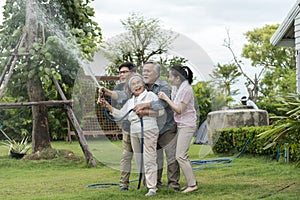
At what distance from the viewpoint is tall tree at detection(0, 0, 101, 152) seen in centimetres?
938

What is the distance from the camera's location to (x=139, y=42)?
18.6ft

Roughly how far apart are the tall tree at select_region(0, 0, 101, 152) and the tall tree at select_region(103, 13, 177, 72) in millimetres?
3286

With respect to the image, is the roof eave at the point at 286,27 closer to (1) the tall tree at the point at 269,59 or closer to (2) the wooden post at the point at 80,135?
(2) the wooden post at the point at 80,135

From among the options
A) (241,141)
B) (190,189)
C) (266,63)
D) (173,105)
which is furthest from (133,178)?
(266,63)

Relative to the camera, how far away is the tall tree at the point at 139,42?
559 cm

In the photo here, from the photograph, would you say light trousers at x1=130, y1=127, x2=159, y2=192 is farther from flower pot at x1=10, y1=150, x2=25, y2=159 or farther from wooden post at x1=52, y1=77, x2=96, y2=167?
flower pot at x1=10, y1=150, x2=25, y2=159

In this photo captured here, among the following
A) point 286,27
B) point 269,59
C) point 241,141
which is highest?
point 269,59

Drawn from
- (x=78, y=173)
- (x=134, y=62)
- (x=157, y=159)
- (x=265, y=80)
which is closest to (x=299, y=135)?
(x=157, y=159)

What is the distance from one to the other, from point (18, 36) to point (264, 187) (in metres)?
5.74

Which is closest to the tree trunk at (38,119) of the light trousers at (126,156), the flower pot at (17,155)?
the flower pot at (17,155)

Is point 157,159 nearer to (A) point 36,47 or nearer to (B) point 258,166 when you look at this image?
(B) point 258,166

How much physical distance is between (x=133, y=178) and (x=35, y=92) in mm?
3806

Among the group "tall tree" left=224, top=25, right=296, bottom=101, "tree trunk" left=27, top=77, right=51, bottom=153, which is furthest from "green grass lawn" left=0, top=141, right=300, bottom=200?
"tall tree" left=224, top=25, right=296, bottom=101

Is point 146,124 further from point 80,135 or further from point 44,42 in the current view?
point 44,42
